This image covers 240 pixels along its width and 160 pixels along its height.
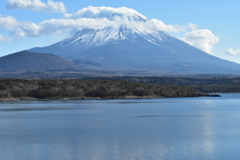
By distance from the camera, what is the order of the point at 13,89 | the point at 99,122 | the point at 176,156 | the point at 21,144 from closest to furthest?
the point at 176,156 → the point at 21,144 → the point at 99,122 → the point at 13,89

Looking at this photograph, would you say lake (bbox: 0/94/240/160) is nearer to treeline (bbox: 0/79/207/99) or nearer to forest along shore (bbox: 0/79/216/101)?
forest along shore (bbox: 0/79/216/101)

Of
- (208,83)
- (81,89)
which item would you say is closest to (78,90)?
(81,89)

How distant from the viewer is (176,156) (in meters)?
24.5

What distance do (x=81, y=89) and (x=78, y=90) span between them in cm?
88

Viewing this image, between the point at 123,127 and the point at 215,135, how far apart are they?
8449 millimetres

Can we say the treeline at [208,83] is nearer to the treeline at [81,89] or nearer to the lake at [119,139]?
the treeline at [81,89]

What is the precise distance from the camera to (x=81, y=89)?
86812 millimetres

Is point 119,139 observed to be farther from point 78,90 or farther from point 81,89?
point 81,89

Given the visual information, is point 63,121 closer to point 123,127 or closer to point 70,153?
point 123,127

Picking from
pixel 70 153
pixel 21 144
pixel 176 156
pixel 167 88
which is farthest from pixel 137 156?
pixel 167 88

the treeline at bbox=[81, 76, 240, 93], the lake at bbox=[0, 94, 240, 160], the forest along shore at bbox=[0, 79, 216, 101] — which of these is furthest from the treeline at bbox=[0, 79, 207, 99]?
the lake at bbox=[0, 94, 240, 160]

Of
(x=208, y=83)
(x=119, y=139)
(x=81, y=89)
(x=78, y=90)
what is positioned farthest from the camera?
(x=208, y=83)

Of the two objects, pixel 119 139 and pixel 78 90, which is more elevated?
pixel 78 90

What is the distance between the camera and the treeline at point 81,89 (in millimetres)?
80562
